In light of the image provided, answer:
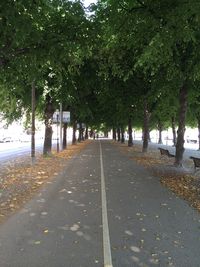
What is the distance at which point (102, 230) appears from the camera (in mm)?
8266

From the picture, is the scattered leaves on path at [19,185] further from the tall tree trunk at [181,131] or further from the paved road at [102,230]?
the tall tree trunk at [181,131]

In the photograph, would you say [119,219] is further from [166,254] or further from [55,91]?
[55,91]

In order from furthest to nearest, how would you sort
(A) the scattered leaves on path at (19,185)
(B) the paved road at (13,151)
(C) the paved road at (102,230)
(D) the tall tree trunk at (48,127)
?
1. (B) the paved road at (13,151)
2. (D) the tall tree trunk at (48,127)
3. (A) the scattered leaves on path at (19,185)
4. (C) the paved road at (102,230)

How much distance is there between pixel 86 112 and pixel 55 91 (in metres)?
9.20

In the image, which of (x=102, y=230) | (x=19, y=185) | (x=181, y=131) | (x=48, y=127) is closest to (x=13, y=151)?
(x=48, y=127)

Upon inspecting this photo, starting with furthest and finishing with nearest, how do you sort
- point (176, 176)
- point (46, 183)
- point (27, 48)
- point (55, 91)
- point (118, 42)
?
point (55, 91)
point (118, 42)
point (176, 176)
point (46, 183)
point (27, 48)

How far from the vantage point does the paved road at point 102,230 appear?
6465mm

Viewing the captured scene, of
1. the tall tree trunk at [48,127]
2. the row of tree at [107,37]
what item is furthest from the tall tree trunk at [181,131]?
the tall tree trunk at [48,127]

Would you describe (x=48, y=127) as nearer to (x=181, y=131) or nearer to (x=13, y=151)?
(x=181, y=131)

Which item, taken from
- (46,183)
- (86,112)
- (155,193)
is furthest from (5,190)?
(86,112)

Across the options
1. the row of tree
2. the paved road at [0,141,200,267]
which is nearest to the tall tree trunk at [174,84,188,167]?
the row of tree

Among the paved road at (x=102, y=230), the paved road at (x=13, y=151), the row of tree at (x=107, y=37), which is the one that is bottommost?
the paved road at (x=102, y=230)

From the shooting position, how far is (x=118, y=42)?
19.2 meters

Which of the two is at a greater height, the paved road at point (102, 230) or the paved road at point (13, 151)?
the paved road at point (13, 151)
